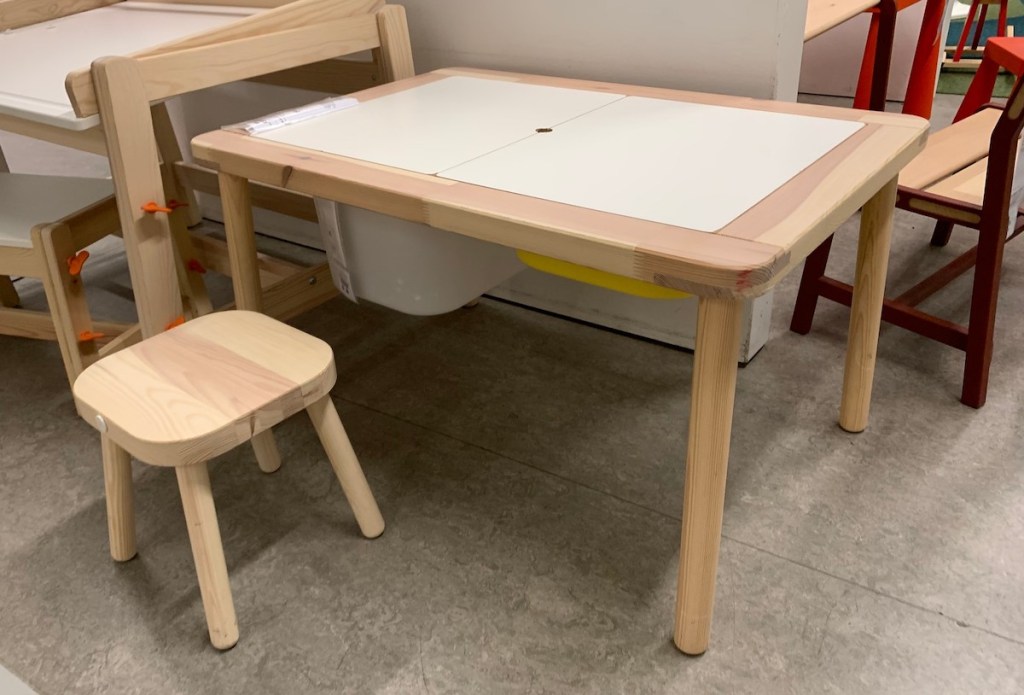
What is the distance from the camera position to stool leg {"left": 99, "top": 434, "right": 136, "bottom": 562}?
1.28 metres

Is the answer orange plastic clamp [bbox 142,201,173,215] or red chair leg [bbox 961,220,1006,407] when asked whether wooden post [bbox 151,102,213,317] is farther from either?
red chair leg [bbox 961,220,1006,407]

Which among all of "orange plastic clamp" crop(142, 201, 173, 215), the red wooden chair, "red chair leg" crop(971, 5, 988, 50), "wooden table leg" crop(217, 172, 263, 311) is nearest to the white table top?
"wooden table leg" crop(217, 172, 263, 311)

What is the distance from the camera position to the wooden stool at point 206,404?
1066 millimetres

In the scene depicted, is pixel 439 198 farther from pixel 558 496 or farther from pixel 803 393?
pixel 803 393

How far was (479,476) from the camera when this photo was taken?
152 cm

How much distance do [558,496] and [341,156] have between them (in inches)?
28.2

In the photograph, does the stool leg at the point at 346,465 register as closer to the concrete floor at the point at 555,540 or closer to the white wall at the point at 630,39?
the concrete floor at the point at 555,540

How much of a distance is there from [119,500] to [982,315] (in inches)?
64.1

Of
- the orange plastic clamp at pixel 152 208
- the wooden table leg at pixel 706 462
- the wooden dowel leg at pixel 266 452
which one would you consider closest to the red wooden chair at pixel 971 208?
the wooden table leg at pixel 706 462

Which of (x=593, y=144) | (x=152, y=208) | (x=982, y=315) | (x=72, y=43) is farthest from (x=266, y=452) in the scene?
(x=982, y=315)

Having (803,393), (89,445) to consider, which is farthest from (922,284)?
(89,445)

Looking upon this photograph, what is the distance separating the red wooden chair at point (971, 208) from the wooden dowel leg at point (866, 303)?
0.19 meters

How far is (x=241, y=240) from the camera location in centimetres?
137

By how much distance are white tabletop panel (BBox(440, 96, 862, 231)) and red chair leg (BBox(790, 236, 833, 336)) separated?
2.00ft
